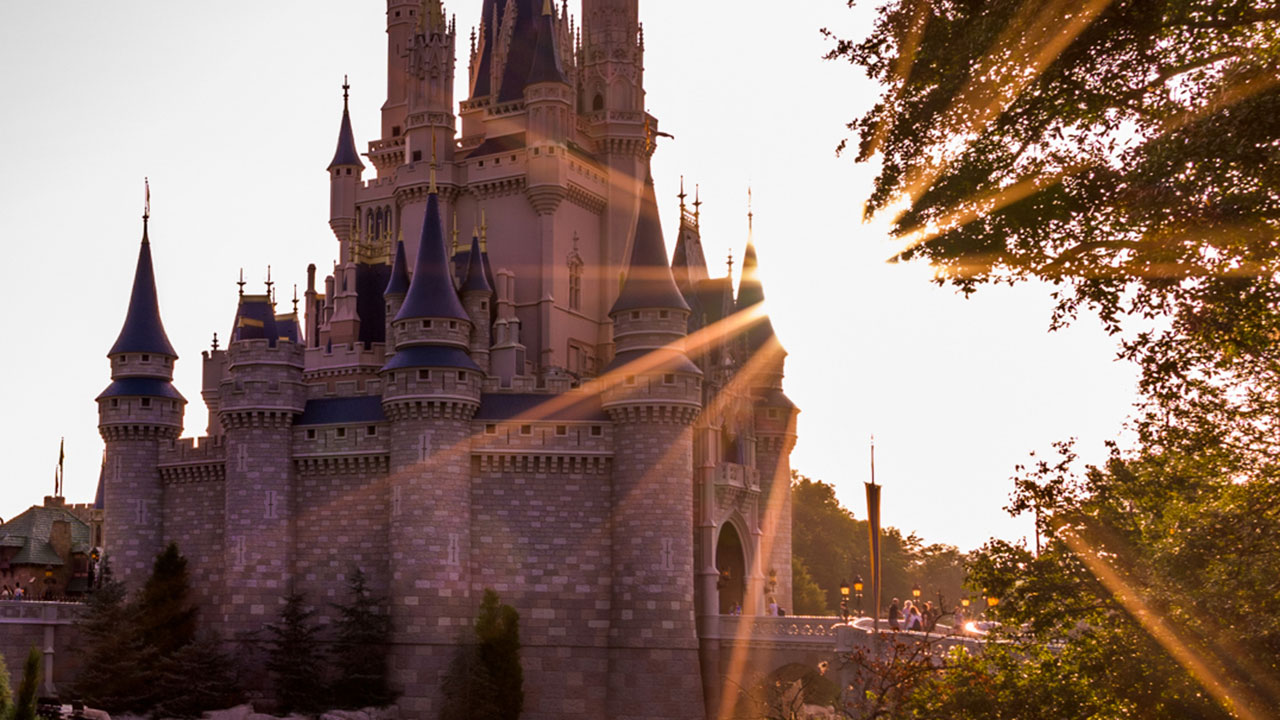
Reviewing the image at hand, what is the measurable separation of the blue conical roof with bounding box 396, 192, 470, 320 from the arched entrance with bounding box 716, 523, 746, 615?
1276 cm

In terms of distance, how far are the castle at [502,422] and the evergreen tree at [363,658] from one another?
1.86 ft

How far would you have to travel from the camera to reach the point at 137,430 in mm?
50531

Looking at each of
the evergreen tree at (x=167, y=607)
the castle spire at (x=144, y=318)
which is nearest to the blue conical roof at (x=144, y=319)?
the castle spire at (x=144, y=318)

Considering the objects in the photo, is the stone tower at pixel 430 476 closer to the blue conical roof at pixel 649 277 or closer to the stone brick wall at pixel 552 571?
the stone brick wall at pixel 552 571

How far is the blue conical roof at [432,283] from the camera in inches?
1797

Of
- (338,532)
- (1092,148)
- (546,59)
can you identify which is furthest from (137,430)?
(1092,148)

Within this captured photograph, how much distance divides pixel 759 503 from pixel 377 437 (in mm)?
15141

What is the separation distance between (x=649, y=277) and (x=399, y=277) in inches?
374

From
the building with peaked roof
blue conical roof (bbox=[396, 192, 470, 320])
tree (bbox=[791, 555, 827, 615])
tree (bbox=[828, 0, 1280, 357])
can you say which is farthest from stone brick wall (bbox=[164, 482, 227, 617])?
tree (bbox=[828, 0, 1280, 357])

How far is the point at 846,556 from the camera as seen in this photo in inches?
3381

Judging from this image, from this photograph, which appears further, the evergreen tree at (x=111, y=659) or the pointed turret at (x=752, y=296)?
the pointed turret at (x=752, y=296)

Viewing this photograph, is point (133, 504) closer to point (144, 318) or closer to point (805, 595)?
point (144, 318)

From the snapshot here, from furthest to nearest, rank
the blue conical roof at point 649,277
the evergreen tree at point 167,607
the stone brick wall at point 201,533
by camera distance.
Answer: the stone brick wall at point 201,533, the blue conical roof at point 649,277, the evergreen tree at point 167,607

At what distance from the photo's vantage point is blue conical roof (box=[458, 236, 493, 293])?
168 feet
